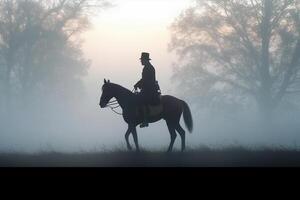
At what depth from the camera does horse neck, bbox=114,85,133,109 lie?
772 cm

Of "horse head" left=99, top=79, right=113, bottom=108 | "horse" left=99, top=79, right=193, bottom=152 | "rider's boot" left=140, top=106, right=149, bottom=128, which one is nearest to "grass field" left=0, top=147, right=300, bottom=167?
"horse" left=99, top=79, right=193, bottom=152

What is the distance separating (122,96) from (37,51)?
5650 millimetres

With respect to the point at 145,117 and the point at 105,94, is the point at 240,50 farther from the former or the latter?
the point at 105,94

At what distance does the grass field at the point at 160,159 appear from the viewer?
6289mm

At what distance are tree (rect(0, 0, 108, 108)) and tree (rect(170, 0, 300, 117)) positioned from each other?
2645mm

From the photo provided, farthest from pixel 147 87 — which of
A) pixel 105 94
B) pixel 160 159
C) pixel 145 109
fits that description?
pixel 160 159

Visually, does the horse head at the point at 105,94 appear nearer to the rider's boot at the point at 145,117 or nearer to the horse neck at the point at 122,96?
the horse neck at the point at 122,96

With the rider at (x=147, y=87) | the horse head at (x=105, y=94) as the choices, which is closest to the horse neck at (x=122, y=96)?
the horse head at (x=105, y=94)

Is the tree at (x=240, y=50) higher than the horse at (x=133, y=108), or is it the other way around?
the tree at (x=240, y=50)

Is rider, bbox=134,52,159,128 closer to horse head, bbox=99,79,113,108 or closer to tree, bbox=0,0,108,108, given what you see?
horse head, bbox=99,79,113,108

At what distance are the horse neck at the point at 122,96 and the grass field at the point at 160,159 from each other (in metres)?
0.82

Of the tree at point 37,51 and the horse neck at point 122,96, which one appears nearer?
the horse neck at point 122,96

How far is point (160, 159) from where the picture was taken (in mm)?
6816
